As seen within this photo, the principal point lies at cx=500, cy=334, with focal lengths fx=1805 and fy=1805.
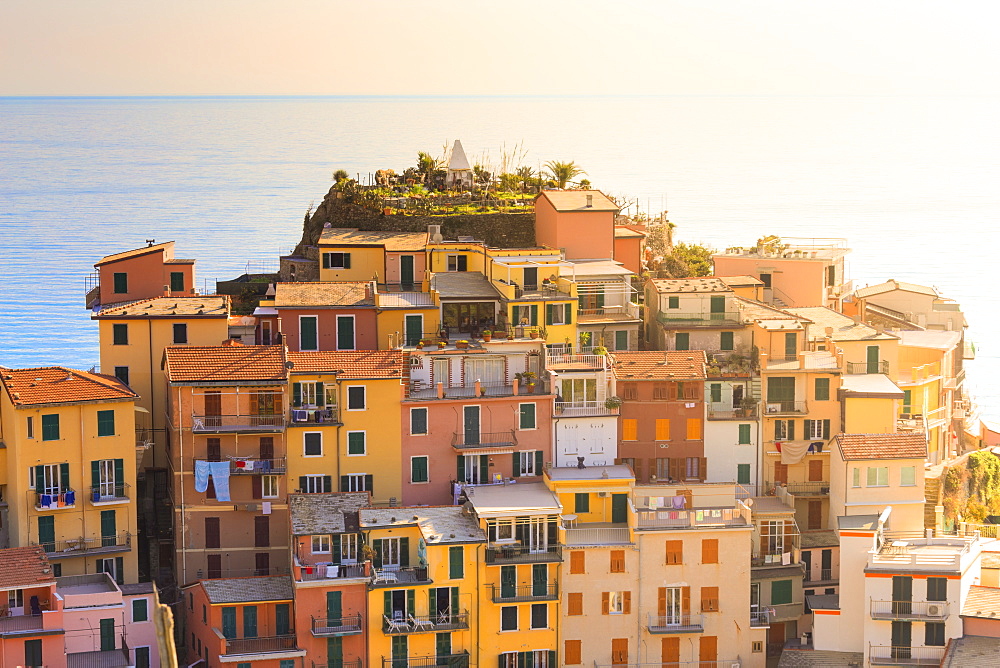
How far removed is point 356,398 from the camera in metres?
46.0

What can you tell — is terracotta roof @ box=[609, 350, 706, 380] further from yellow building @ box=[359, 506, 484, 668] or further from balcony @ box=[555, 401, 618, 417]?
yellow building @ box=[359, 506, 484, 668]

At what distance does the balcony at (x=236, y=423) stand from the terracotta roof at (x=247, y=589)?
3.77 metres

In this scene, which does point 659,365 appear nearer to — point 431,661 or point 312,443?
point 312,443

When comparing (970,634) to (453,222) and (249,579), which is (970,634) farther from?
(453,222)

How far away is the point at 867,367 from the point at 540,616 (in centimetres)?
1365

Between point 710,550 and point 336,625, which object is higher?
point 710,550

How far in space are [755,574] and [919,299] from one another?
21103 millimetres

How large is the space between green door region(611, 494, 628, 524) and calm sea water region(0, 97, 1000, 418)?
27823 mm

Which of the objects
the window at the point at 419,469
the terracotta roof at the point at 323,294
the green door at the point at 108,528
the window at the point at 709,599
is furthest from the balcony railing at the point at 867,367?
the green door at the point at 108,528

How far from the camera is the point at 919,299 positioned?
64188 mm

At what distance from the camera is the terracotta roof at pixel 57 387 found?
4347 centimetres

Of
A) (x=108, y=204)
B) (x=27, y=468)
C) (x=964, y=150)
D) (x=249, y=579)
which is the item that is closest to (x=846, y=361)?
(x=249, y=579)

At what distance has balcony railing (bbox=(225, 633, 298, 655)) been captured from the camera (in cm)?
4231

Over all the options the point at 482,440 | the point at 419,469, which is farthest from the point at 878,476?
the point at 419,469
